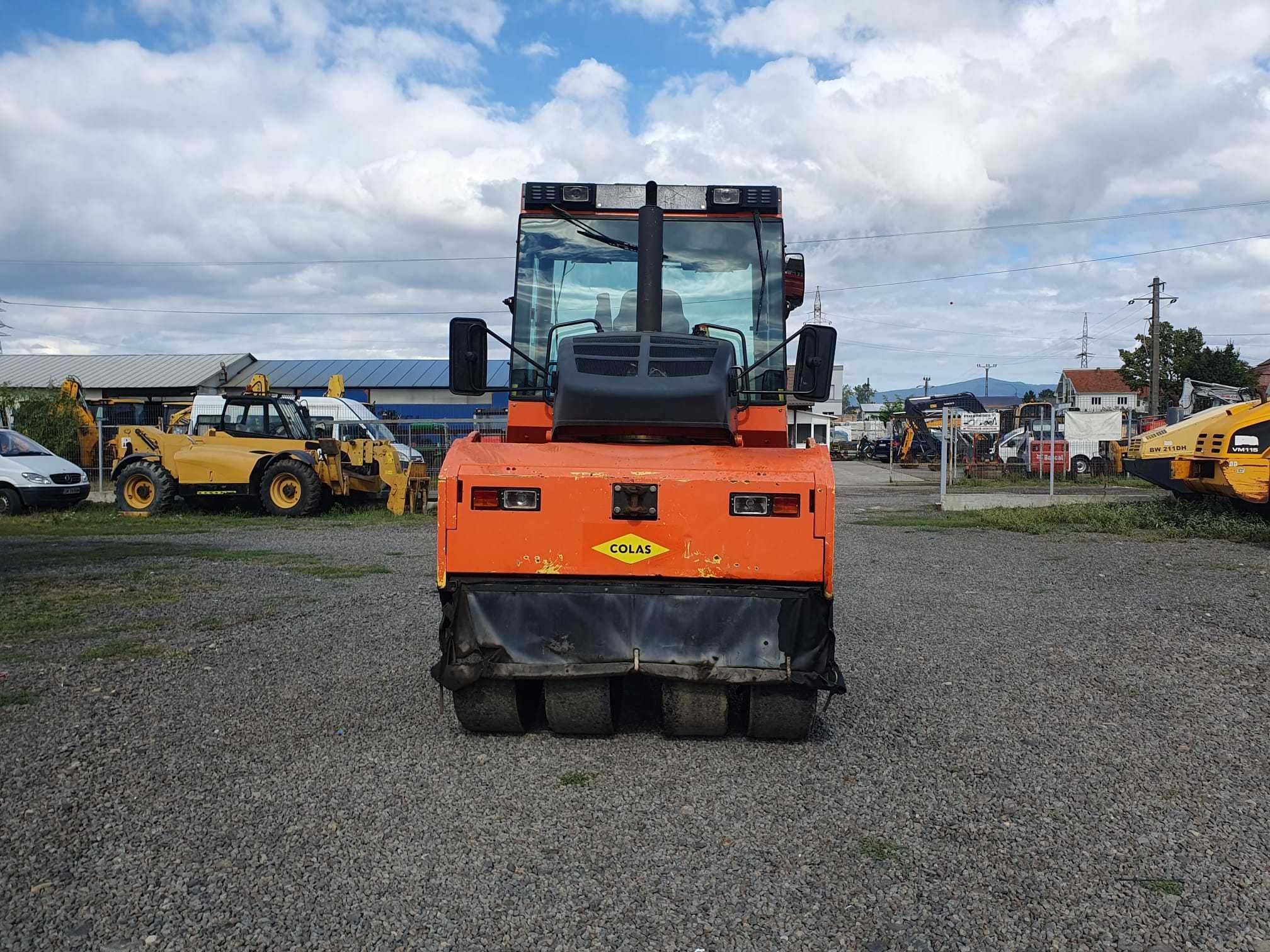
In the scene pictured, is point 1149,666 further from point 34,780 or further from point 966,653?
point 34,780

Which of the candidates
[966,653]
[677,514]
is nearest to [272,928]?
[677,514]

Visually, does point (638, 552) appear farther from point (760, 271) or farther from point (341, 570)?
point (341, 570)

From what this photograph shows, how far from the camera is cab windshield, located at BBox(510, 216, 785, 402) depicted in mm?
6039

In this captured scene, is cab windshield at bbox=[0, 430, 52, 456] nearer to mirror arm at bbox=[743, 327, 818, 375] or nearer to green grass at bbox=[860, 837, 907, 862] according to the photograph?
mirror arm at bbox=[743, 327, 818, 375]

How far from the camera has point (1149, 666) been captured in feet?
22.6

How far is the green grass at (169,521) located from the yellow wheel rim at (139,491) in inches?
13.9

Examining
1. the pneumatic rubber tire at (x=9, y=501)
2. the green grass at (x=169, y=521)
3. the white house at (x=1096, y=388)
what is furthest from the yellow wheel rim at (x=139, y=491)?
the white house at (x=1096, y=388)

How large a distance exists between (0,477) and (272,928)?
686 inches

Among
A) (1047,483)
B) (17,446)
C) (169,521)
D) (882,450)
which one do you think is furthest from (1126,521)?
(882,450)

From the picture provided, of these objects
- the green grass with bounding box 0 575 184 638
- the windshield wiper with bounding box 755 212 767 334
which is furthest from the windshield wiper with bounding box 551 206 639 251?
the green grass with bounding box 0 575 184 638

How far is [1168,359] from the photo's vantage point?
54719mm

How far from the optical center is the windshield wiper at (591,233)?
6176 mm

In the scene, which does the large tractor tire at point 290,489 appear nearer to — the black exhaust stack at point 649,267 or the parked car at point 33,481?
the parked car at point 33,481

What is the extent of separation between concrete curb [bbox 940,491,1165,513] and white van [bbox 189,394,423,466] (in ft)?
35.8
